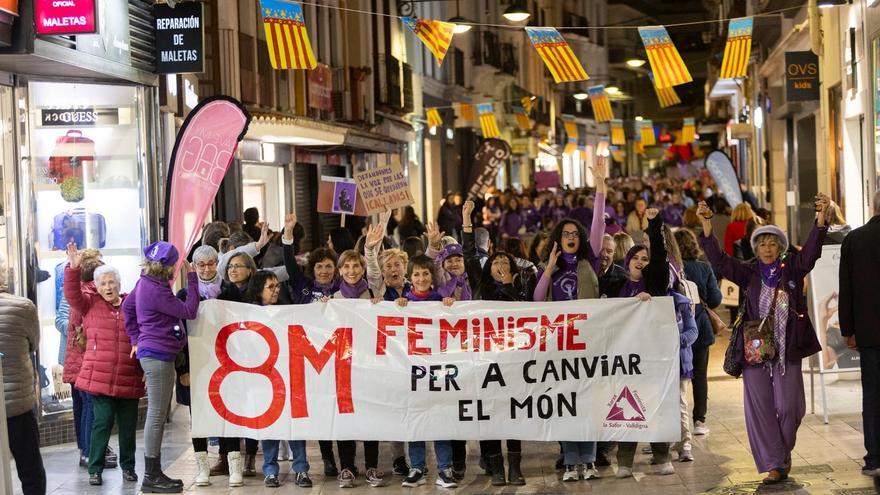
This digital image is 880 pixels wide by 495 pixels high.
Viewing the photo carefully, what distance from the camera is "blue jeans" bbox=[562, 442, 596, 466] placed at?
9695 mm

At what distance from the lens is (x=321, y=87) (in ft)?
84.9

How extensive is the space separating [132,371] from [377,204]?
21.7ft

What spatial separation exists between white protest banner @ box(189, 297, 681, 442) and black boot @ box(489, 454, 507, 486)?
0.22 m

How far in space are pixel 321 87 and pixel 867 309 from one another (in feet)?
58.8

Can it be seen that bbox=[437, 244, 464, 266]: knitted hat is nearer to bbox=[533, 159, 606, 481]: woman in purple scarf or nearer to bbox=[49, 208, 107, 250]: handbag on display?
bbox=[533, 159, 606, 481]: woman in purple scarf

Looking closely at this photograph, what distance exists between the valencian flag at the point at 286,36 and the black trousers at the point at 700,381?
6.00m

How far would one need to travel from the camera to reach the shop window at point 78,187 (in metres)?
12.3

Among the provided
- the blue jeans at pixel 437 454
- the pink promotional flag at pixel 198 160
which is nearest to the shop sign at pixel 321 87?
the pink promotional flag at pixel 198 160

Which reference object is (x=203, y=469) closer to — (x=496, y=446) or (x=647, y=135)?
(x=496, y=446)

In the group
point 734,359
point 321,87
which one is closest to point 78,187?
point 734,359

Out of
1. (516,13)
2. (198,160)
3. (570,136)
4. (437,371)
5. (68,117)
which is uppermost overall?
(570,136)

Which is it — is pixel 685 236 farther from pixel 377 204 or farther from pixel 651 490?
pixel 377 204

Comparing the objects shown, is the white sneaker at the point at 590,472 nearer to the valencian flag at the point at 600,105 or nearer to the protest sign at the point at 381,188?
the protest sign at the point at 381,188

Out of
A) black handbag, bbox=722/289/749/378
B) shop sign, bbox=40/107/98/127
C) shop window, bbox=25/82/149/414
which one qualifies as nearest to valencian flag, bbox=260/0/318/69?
shop window, bbox=25/82/149/414
